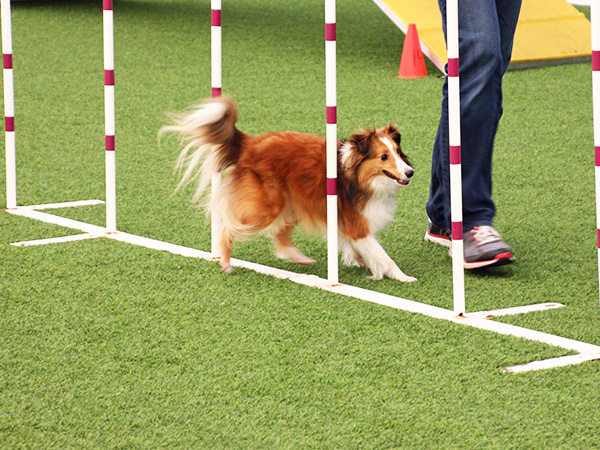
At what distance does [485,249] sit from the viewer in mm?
3279

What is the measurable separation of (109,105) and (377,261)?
4.39 ft

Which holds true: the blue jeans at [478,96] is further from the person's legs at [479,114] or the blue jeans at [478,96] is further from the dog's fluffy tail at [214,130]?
the dog's fluffy tail at [214,130]

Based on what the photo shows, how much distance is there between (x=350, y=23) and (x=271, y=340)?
27.0ft

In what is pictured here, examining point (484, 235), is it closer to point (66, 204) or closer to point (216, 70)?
point (216, 70)

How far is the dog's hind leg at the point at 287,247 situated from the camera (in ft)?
11.6

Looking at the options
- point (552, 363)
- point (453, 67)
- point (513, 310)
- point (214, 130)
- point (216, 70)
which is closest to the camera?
point (552, 363)

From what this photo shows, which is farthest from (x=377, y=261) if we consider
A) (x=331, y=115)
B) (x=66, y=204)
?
(x=66, y=204)

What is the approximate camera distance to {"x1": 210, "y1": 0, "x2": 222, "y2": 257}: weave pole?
3.35 m

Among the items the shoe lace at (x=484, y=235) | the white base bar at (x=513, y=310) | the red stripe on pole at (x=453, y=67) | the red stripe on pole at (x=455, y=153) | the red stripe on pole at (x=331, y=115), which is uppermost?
the red stripe on pole at (x=453, y=67)

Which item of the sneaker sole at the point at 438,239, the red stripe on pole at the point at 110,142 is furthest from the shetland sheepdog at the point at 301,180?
the red stripe on pole at the point at 110,142

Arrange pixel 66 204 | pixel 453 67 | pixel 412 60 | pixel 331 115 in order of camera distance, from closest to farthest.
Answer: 1. pixel 453 67
2. pixel 331 115
3. pixel 66 204
4. pixel 412 60

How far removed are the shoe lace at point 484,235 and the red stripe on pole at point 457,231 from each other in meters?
0.55

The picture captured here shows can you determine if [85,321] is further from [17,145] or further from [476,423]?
[17,145]

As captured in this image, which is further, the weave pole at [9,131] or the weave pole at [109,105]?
the weave pole at [9,131]
